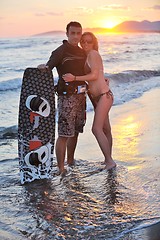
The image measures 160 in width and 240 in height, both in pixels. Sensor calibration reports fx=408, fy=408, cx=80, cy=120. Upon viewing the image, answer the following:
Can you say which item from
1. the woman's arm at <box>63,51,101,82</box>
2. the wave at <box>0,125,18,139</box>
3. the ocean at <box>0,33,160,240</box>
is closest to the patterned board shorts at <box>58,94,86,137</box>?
the woman's arm at <box>63,51,101,82</box>

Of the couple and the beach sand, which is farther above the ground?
the couple

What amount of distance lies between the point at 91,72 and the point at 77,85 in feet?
0.81

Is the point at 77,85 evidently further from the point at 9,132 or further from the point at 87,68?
the point at 9,132

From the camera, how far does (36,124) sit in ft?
16.2

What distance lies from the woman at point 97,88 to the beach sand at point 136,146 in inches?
15.8

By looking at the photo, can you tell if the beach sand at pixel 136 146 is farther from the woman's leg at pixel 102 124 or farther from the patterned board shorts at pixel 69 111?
the patterned board shorts at pixel 69 111

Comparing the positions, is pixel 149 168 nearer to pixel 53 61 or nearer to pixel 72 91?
pixel 72 91

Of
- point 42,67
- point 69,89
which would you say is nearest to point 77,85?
point 69,89

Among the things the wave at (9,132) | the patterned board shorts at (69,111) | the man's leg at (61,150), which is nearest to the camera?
the patterned board shorts at (69,111)

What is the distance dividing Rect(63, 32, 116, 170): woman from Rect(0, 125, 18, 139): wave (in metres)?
2.35

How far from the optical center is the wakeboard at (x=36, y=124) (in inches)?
192

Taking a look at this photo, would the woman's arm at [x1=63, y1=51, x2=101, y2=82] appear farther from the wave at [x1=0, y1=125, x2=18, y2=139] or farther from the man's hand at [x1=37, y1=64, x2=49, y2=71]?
the wave at [x1=0, y1=125, x2=18, y2=139]

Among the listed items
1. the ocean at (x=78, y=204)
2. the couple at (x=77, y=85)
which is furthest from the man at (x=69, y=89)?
the ocean at (x=78, y=204)

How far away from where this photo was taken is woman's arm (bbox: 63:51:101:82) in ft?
15.8
